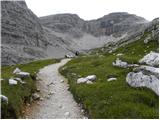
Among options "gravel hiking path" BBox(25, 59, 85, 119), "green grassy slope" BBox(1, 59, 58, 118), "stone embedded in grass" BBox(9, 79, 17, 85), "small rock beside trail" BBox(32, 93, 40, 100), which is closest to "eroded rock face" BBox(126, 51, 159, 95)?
"gravel hiking path" BBox(25, 59, 85, 119)

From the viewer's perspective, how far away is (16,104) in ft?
82.0

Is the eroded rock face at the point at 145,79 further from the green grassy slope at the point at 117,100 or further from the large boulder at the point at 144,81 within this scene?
the green grassy slope at the point at 117,100

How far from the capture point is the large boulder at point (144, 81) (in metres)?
26.4

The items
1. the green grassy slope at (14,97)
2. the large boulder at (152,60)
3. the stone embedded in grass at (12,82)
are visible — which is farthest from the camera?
the large boulder at (152,60)

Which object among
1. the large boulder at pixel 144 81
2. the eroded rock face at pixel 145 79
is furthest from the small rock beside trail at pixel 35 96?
the large boulder at pixel 144 81

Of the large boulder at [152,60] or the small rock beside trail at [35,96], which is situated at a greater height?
the large boulder at [152,60]

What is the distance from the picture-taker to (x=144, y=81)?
2722 cm

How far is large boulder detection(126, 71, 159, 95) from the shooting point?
26.4 meters

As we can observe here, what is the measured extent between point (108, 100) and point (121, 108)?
8.27ft

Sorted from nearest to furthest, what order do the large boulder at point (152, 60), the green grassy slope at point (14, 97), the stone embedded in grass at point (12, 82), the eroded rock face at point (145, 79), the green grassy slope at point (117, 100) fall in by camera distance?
the green grassy slope at point (117, 100), the green grassy slope at point (14, 97), the eroded rock face at point (145, 79), the stone embedded in grass at point (12, 82), the large boulder at point (152, 60)

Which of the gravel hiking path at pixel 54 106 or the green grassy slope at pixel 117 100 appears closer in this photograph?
the green grassy slope at pixel 117 100

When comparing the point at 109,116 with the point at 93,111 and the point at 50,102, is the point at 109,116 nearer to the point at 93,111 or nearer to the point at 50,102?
the point at 93,111

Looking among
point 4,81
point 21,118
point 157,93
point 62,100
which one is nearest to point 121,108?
point 157,93

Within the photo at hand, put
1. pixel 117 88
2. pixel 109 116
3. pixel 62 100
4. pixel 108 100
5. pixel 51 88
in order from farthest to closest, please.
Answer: pixel 51 88 < pixel 62 100 < pixel 117 88 < pixel 108 100 < pixel 109 116
